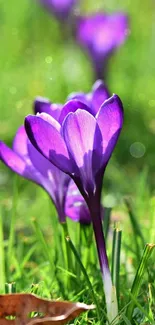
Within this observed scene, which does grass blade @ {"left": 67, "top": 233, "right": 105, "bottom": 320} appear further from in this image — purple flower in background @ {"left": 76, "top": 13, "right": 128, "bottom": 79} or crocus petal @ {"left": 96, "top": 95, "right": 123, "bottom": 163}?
purple flower in background @ {"left": 76, "top": 13, "right": 128, "bottom": 79}

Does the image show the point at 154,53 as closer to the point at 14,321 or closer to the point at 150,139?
the point at 150,139

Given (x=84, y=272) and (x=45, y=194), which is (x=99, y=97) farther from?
(x=45, y=194)

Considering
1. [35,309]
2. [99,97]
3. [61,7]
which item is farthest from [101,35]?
[35,309]

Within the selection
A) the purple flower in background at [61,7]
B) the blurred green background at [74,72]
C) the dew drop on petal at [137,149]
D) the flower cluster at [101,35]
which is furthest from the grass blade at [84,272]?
the purple flower in background at [61,7]

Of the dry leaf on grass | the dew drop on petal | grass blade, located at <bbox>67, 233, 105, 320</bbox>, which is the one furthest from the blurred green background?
the dry leaf on grass

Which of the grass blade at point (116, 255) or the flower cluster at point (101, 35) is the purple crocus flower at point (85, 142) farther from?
the flower cluster at point (101, 35)

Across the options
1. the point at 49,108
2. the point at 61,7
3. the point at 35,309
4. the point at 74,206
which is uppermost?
the point at 61,7
